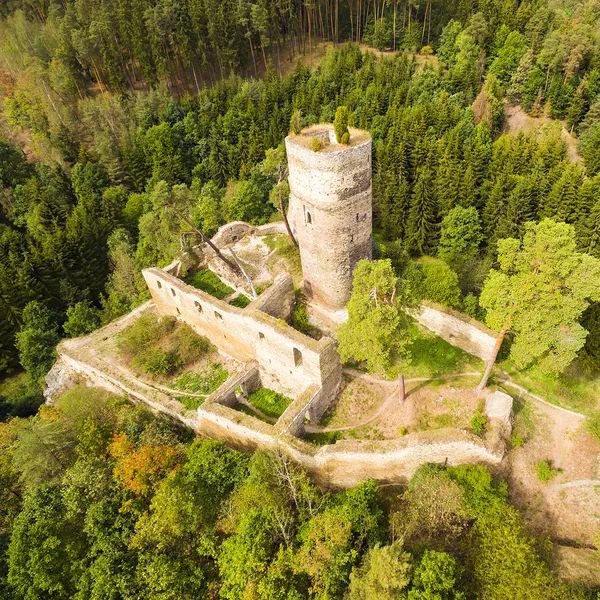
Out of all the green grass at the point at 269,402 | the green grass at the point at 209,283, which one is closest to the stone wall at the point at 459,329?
the green grass at the point at 269,402

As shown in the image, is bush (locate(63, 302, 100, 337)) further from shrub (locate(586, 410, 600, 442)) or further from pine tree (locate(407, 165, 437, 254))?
shrub (locate(586, 410, 600, 442))

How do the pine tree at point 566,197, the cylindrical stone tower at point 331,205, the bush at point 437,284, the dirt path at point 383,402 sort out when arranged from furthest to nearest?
1. the pine tree at point 566,197
2. the bush at point 437,284
3. the dirt path at point 383,402
4. the cylindrical stone tower at point 331,205

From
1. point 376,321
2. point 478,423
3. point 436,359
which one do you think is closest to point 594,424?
point 478,423

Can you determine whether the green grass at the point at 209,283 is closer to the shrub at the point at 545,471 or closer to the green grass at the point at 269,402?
the green grass at the point at 269,402

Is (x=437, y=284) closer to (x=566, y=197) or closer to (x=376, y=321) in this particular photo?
(x=376, y=321)

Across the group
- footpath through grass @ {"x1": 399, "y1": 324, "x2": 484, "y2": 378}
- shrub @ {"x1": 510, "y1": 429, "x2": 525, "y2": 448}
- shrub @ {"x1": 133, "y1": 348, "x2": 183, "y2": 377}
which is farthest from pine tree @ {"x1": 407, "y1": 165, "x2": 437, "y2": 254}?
shrub @ {"x1": 133, "y1": 348, "x2": 183, "y2": 377}

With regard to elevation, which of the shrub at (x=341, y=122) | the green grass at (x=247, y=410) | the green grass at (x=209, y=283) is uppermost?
the shrub at (x=341, y=122)
